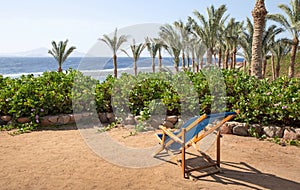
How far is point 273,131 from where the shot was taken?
16.7 ft

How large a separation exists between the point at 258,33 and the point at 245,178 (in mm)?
8839

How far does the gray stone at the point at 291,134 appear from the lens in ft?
16.1

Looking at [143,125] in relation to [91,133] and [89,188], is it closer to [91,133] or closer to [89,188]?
[91,133]

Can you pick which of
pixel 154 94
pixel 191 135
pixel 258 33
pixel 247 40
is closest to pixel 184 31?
pixel 247 40

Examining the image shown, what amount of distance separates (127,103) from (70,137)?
4.93ft

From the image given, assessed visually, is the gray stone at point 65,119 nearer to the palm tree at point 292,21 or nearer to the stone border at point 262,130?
the stone border at point 262,130

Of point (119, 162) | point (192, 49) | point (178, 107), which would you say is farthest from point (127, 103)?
point (192, 49)

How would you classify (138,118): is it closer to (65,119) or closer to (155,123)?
(155,123)

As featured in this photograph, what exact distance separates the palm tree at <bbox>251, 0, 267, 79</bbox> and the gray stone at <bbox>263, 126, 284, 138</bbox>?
6.79 meters

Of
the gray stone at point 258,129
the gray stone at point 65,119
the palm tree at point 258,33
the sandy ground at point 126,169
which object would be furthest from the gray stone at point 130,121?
the palm tree at point 258,33

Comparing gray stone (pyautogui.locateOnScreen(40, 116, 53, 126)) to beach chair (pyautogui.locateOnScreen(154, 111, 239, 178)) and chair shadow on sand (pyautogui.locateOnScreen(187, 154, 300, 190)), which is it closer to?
beach chair (pyautogui.locateOnScreen(154, 111, 239, 178))

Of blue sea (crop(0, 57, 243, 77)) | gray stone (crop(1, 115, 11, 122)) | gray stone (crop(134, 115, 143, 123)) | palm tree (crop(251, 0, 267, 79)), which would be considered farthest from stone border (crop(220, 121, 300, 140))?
palm tree (crop(251, 0, 267, 79))

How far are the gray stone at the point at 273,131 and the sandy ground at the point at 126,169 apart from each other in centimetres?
28

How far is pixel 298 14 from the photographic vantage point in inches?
698
